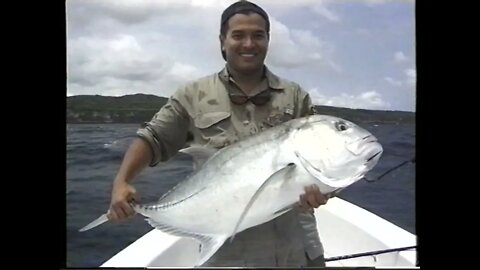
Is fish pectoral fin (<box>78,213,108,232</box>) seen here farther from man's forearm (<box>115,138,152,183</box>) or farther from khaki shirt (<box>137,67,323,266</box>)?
khaki shirt (<box>137,67,323,266</box>)

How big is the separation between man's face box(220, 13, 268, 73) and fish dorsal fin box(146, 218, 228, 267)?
53 centimetres

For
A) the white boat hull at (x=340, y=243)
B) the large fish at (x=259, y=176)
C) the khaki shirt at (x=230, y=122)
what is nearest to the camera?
the large fish at (x=259, y=176)

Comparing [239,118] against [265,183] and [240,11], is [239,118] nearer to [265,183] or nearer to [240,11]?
[265,183]

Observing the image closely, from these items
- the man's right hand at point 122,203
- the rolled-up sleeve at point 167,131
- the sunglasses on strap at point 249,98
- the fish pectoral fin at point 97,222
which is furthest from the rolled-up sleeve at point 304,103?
the fish pectoral fin at point 97,222

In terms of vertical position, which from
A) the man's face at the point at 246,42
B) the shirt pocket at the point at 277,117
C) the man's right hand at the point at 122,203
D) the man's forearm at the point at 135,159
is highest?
the man's face at the point at 246,42

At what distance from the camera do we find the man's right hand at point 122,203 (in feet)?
5.77

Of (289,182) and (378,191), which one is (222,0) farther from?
(378,191)

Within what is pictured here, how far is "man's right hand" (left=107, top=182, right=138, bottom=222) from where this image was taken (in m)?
1.76

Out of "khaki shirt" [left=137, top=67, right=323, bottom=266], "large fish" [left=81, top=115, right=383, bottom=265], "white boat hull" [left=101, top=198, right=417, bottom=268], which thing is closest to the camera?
"large fish" [left=81, top=115, right=383, bottom=265]

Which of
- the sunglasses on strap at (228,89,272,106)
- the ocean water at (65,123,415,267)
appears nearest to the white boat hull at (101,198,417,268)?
the ocean water at (65,123,415,267)

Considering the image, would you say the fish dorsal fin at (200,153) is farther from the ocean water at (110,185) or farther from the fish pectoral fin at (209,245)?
the fish pectoral fin at (209,245)

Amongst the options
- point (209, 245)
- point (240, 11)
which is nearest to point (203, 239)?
point (209, 245)
